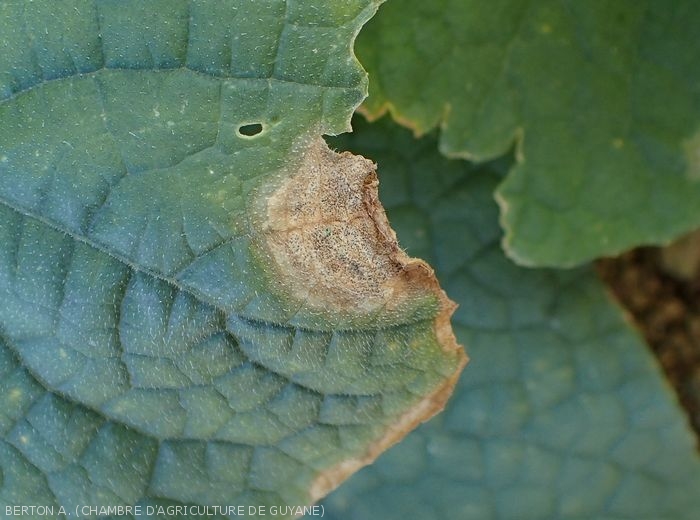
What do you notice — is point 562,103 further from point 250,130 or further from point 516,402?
point 250,130

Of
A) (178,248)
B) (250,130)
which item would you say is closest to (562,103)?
(250,130)

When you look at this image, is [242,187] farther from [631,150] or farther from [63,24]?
[631,150]

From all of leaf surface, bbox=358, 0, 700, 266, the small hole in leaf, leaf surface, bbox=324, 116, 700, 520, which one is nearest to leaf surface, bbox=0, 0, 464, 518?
the small hole in leaf

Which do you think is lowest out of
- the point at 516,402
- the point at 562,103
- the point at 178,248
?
the point at 516,402

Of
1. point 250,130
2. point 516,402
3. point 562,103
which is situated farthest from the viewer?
point 516,402

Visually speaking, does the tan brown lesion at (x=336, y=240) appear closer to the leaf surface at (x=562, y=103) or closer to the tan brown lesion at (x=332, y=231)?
the tan brown lesion at (x=332, y=231)

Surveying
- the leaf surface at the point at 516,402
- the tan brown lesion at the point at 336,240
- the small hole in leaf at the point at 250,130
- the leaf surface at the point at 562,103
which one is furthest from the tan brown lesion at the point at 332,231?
the leaf surface at the point at 516,402

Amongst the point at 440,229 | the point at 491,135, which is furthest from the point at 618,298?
the point at 491,135

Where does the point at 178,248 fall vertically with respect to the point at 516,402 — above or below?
above
